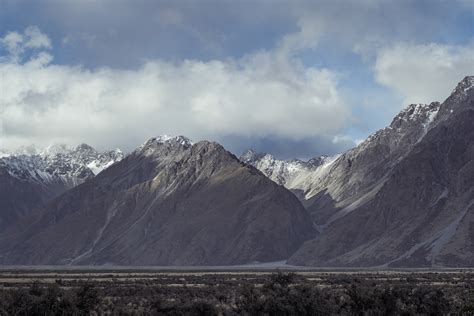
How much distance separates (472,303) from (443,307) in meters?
9.22

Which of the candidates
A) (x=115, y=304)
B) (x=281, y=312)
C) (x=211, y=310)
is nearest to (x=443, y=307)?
(x=281, y=312)

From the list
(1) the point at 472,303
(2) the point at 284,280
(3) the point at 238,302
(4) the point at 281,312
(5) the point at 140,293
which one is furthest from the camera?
(5) the point at 140,293

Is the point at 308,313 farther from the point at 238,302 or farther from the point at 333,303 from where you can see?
the point at 238,302

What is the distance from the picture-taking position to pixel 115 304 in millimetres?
77812

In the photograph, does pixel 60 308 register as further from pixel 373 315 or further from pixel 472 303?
pixel 472 303

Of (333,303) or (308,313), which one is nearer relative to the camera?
(308,313)

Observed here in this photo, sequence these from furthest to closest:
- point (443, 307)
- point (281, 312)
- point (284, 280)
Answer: point (284, 280)
point (443, 307)
point (281, 312)

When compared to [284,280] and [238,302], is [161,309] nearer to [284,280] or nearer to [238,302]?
[238,302]

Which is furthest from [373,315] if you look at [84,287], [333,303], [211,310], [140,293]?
[140,293]

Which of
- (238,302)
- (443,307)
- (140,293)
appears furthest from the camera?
(140,293)

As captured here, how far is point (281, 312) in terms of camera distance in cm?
6488

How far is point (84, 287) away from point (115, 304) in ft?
33.2

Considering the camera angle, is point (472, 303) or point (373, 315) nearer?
point (472, 303)

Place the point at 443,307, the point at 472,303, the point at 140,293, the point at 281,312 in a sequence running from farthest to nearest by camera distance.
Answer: the point at 140,293, the point at 443,307, the point at 281,312, the point at 472,303
